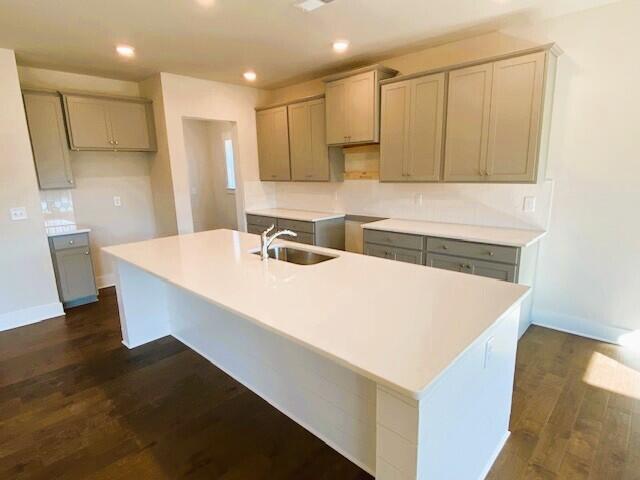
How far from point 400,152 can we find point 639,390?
2.51m

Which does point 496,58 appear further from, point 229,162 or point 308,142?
point 229,162

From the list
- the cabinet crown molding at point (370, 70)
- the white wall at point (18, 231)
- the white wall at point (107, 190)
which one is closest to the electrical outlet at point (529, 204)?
the cabinet crown molding at point (370, 70)

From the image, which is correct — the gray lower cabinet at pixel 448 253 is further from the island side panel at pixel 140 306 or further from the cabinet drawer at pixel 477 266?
the island side panel at pixel 140 306

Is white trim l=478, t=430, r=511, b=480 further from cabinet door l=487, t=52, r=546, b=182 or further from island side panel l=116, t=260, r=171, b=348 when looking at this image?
island side panel l=116, t=260, r=171, b=348

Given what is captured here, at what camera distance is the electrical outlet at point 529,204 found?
9.86 ft

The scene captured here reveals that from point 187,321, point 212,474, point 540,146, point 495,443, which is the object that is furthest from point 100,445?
point 540,146

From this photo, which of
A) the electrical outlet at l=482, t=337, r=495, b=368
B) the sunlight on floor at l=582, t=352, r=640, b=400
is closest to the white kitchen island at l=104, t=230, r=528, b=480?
the electrical outlet at l=482, t=337, r=495, b=368

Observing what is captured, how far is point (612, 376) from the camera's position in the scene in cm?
237

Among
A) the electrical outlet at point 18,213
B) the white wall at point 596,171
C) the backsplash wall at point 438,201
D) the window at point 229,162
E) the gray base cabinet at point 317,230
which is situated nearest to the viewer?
the white wall at point 596,171

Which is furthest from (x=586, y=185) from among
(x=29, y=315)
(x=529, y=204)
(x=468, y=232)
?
(x=29, y=315)

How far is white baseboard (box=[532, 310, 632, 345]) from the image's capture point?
282cm

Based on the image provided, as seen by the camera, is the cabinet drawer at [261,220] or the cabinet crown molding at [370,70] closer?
the cabinet crown molding at [370,70]

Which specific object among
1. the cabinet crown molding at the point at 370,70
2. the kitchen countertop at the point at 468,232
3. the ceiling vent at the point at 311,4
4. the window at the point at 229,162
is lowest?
the kitchen countertop at the point at 468,232

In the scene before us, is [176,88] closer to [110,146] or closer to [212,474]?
[110,146]
